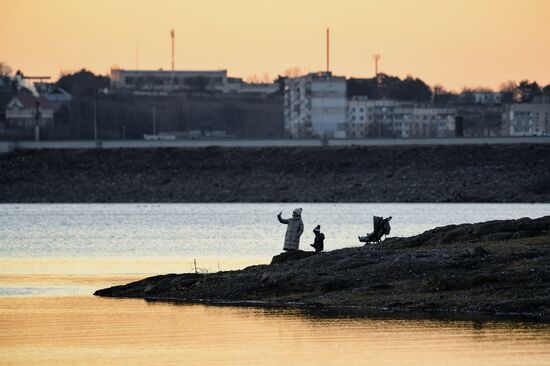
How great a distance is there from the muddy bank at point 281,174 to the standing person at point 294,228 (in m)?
75.5

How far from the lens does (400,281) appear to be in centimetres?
3534

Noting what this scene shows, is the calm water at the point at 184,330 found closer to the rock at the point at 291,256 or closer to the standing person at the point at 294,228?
the rock at the point at 291,256

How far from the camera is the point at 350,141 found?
145 metres

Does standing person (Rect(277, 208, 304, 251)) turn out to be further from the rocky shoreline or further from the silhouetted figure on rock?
the silhouetted figure on rock

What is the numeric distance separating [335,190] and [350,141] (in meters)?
19.2

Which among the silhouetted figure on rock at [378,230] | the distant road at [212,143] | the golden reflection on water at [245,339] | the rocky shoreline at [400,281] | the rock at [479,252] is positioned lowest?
the golden reflection on water at [245,339]

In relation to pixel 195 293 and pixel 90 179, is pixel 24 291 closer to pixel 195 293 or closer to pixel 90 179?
pixel 195 293

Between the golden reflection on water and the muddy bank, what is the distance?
83.5 metres

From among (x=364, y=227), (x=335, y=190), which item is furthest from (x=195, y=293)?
(x=335, y=190)

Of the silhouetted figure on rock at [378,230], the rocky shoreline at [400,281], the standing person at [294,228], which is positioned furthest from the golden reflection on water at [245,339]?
the silhouetted figure on rock at [378,230]

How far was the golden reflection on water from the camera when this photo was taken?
89.6 feet

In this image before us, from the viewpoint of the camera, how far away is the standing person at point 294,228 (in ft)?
129

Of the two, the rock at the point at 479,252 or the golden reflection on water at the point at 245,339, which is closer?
the golden reflection on water at the point at 245,339

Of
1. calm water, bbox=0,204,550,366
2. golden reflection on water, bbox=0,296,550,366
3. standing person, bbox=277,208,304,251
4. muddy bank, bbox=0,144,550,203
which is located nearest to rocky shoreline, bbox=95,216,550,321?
standing person, bbox=277,208,304,251
